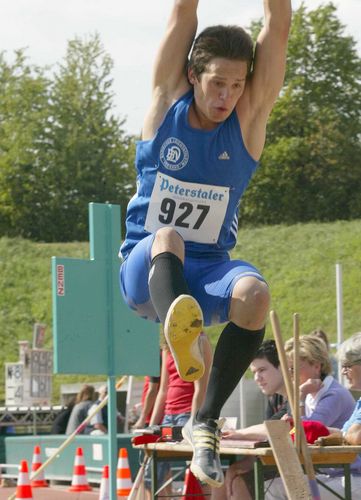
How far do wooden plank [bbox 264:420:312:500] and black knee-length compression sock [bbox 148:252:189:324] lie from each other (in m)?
0.91

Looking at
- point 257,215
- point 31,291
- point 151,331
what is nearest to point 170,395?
point 151,331

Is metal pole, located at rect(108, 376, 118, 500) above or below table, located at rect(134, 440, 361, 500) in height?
below

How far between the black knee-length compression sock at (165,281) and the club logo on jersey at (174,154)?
50cm

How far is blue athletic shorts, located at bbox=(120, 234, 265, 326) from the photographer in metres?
5.21

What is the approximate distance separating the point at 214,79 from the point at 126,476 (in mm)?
6705

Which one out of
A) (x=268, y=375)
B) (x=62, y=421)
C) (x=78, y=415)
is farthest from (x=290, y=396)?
(x=62, y=421)

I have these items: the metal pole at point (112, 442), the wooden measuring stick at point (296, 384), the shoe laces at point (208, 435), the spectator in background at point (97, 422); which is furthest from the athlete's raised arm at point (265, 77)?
the spectator in background at point (97, 422)

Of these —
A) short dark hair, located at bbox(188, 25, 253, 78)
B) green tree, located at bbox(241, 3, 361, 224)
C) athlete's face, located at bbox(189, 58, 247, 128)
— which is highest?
green tree, located at bbox(241, 3, 361, 224)

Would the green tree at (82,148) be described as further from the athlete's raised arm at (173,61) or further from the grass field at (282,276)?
the athlete's raised arm at (173,61)

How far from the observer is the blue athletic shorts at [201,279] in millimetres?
5207

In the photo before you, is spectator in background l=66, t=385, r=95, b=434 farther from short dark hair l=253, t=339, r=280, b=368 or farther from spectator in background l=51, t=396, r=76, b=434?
short dark hair l=253, t=339, r=280, b=368

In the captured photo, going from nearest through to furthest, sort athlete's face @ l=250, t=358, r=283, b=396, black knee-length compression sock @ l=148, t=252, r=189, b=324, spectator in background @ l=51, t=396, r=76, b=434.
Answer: black knee-length compression sock @ l=148, t=252, r=189, b=324 < athlete's face @ l=250, t=358, r=283, b=396 < spectator in background @ l=51, t=396, r=76, b=434

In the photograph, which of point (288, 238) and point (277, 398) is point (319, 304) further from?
point (277, 398)

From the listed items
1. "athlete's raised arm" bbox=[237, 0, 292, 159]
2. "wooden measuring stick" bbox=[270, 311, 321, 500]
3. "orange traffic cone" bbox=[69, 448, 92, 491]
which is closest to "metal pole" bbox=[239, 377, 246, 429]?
"orange traffic cone" bbox=[69, 448, 92, 491]
